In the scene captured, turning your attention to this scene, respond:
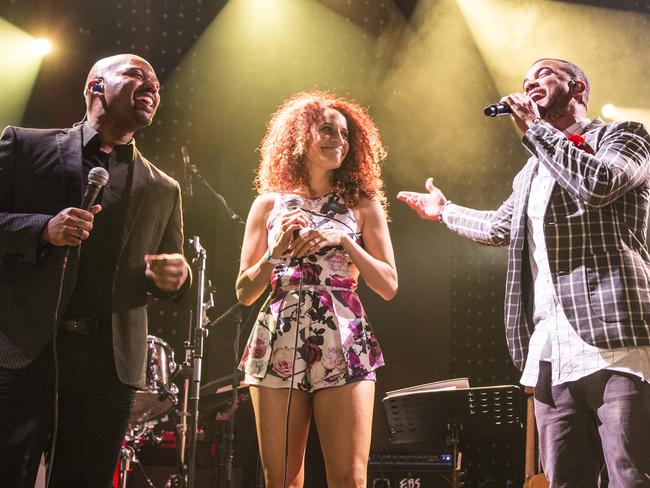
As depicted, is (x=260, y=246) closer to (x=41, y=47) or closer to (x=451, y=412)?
(x=451, y=412)

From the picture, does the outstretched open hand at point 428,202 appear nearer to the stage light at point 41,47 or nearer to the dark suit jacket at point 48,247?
the dark suit jacket at point 48,247

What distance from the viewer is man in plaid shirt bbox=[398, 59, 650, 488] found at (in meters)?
1.98

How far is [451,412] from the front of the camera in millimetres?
3578

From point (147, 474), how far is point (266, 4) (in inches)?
172

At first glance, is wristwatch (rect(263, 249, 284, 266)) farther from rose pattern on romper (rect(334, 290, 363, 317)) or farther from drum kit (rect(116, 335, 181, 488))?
drum kit (rect(116, 335, 181, 488))

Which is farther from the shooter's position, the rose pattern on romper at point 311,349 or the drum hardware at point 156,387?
the drum hardware at point 156,387

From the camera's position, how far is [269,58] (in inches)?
241

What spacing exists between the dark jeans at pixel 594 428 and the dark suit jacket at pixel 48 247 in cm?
135

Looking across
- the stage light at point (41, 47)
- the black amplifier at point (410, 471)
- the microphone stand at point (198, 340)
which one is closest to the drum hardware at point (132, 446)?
the microphone stand at point (198, 340)

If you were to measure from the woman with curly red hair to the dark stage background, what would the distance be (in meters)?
3.59

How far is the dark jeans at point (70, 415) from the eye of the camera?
179 centimetres

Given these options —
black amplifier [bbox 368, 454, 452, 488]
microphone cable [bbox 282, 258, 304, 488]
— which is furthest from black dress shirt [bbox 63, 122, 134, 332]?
black amplifier [bbox 368, 454, 452, 488]

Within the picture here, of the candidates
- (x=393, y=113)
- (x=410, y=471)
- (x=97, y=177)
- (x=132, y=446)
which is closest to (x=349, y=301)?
(x=97, y=177)

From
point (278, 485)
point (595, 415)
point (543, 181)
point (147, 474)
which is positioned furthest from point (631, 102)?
point (147, 474)
